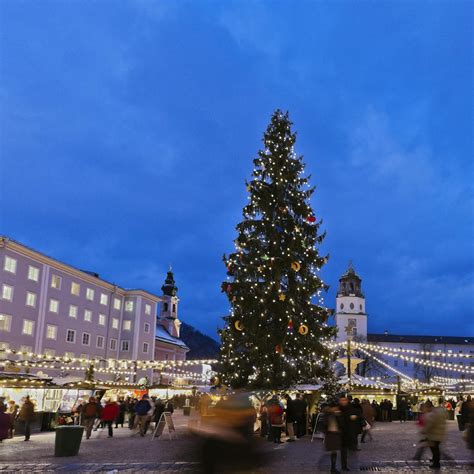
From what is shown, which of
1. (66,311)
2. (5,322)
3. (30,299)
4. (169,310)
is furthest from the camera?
(169,310)

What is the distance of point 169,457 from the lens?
17516 mm

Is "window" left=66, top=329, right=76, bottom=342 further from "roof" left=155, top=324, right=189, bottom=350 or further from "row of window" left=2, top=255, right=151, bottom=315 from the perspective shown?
"roof" left=155, top=324, right=189, bottom=350

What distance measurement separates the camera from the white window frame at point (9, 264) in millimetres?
51938

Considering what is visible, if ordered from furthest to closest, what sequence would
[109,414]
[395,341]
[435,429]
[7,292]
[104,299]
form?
[395,341] < [104,299] < [7,292] < [109,414] < [435,429]

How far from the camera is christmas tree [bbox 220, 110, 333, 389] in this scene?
30.3 metres

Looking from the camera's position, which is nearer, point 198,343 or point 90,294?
point 90,294

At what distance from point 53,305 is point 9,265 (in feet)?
26.7

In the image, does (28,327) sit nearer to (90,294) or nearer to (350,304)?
(90,294)

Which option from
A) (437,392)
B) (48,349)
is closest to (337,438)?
(437,392)

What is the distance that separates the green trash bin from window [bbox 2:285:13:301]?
36859 mm

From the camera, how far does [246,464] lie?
852 centimetres

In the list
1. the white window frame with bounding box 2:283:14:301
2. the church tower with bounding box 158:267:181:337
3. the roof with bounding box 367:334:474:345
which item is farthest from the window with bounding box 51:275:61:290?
the roof with bounding box 367:334:474:345

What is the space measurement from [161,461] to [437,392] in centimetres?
3841

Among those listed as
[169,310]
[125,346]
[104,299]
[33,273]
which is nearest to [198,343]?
[169,310]
